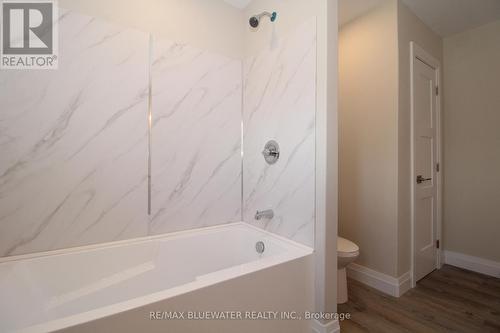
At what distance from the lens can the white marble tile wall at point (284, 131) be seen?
1567 millimetres

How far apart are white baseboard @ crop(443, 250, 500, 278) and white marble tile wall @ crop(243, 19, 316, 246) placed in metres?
2.19

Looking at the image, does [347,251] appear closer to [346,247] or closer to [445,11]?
[346,247]

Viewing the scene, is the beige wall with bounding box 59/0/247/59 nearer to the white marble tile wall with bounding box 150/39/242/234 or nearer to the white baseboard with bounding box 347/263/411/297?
the white marble tile wall with bounding box 150/39/242/234

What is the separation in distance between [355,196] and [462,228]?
1343 mm

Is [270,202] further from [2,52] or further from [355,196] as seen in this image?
[2,52]

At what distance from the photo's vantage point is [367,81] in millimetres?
2205

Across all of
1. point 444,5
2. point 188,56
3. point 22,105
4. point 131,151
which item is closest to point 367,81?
point 444,5

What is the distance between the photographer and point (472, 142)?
247cm

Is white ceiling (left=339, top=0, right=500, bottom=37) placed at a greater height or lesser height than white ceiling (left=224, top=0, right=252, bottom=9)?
lesser

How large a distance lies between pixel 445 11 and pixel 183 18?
2410 mm

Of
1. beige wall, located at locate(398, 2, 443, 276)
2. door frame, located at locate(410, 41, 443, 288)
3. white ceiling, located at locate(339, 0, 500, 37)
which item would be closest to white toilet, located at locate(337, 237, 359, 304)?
beige wall, located at locate(398, 2, 443, 276)

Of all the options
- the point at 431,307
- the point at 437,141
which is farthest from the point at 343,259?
the point at 437,141

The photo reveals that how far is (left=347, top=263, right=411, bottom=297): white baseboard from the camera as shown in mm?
1978

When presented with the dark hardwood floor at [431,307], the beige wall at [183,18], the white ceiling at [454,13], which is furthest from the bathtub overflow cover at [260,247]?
the white ceiling at [454,13]
